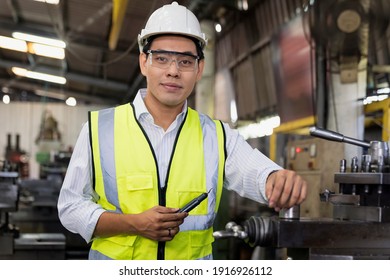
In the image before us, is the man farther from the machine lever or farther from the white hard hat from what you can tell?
the machine lever

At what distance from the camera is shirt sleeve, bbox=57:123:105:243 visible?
4.25 feet

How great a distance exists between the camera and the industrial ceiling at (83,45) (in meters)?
1.66

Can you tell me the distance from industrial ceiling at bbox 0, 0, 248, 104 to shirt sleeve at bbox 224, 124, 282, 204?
1.14 ft

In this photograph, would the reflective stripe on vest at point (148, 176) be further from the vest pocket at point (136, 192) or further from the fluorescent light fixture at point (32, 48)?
the fluorescent light fixture at point (32, 48)

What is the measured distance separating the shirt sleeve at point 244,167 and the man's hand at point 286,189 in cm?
11

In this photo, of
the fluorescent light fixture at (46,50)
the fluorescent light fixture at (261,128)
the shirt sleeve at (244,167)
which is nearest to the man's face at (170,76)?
the shirt sleeve at (244,167)

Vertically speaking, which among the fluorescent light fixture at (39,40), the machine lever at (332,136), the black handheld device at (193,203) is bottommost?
the black handheld device at (193,203)

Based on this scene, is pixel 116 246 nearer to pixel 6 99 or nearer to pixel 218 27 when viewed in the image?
pixel 6 99

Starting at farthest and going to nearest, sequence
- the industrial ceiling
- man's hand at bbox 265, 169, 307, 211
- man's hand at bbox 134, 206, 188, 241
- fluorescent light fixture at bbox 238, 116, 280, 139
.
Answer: fluorescent light fixture at bbox 238, 116, 280, 139
the industrial ceiling
man's hand at bbox 134, 206, 188, 241
man's hand at bbox 265, 169, 307, 211

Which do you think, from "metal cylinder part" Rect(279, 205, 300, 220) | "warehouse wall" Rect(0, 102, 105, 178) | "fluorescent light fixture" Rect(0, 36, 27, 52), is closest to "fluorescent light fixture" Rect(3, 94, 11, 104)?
"warehouse wall" Rect(0, 102, 105, 178)

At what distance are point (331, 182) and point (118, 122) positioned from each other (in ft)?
1.89

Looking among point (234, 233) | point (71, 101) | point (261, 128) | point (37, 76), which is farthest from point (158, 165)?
point (261, 128)

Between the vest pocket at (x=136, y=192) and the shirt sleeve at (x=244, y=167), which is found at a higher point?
the shirt sleeve at (x=244, y=167)
